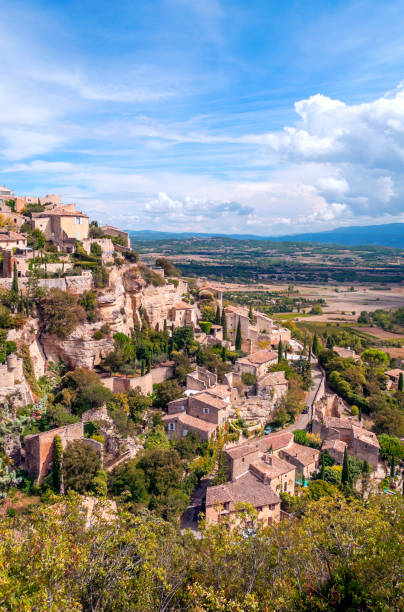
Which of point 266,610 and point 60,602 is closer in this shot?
point 60,602

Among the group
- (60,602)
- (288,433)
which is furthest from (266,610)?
(288,433)

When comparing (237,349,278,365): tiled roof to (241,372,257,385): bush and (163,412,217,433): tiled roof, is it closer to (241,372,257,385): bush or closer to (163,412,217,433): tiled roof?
(241,372,257,385): bush

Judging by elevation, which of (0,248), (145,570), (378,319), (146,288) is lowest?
(378,319)

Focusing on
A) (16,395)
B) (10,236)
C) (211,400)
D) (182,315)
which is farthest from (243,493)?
(10,236)

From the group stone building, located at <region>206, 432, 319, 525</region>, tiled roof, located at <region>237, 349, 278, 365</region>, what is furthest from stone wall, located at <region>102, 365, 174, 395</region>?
tiled roof, located at <region>237, 349, 278, 365</region>

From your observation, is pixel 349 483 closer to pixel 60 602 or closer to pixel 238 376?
pixel 238 376

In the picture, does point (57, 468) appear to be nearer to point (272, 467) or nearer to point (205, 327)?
point (272, 467)

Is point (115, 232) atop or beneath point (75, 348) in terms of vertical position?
atop
